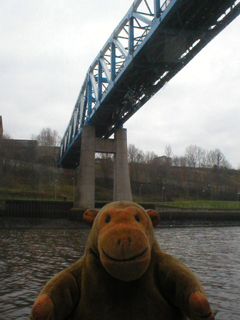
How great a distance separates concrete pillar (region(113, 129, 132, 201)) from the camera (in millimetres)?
34344

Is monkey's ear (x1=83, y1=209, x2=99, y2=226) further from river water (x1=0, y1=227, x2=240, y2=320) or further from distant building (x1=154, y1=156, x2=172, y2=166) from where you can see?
distant building (x1=154, y1=156, x2=172, y2=166)

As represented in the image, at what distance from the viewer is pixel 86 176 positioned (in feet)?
110

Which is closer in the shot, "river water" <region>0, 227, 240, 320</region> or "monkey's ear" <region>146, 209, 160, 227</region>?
"monkey's ear" <region>146, 209, 160, 227</region>

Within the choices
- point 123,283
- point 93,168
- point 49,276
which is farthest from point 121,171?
point 123,283

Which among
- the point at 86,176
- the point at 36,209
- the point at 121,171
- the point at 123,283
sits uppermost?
the point at 121,171

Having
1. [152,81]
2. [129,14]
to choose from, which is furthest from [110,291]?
[129,14]

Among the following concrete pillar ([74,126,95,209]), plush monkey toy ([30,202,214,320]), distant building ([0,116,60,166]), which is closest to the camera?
plush monkey toy ([30,202,214,320])

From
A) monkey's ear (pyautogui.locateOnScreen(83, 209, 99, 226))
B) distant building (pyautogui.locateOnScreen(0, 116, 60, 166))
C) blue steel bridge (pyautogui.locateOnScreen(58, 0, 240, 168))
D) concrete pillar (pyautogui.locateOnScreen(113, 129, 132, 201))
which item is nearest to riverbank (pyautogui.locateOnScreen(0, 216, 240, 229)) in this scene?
concrete pillar (pyautogui.locateOnScreen(113, 129, 132, 201))

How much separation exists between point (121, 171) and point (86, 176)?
3.96 meters

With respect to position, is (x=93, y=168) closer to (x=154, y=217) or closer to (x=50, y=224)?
(x=50, y=224)

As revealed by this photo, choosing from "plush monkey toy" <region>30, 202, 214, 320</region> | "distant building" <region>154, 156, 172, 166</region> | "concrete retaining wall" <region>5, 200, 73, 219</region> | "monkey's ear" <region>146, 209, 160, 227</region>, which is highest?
"distant building" <region>154, 156, 172, 166</region>

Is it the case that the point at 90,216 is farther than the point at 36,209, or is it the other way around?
the point at 36,209

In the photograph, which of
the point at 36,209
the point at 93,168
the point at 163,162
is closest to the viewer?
the point at 93,168

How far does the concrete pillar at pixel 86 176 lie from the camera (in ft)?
108
